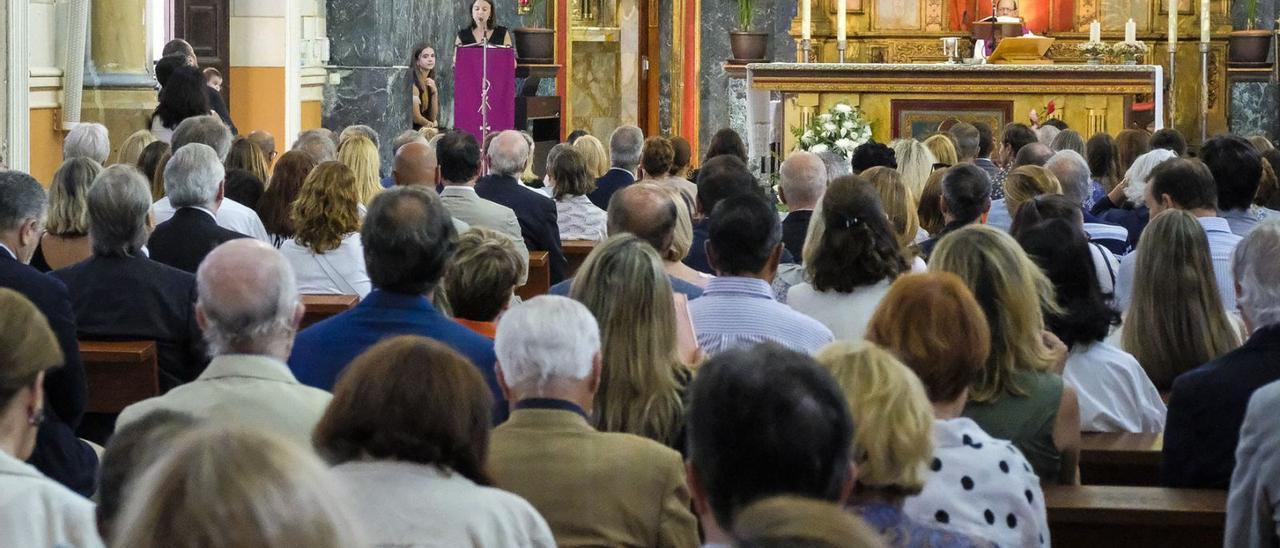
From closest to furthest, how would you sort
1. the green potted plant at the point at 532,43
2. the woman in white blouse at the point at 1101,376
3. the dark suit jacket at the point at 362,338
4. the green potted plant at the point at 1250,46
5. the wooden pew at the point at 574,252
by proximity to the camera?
the dark suit jacket at the point at 362,338 < the woman in white blouse at the point at 1101,376 < the wooden pew at the point at 574,252 < the green potted plant at the point at 532,43 < the green potted plant at the point at 1250,46

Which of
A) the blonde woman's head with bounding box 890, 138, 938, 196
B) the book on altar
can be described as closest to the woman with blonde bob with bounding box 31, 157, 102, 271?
the blonde woman's head with bounding box 890, 138, 938, 196

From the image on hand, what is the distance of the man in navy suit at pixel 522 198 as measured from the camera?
27.5 ft

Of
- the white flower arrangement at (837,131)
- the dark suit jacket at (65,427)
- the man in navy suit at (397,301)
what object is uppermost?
the white flower arrangement at (837,131)

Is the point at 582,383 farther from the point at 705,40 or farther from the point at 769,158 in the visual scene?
the point at 705,40

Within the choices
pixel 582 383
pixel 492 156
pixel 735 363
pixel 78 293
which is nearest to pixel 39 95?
pixel 492 156

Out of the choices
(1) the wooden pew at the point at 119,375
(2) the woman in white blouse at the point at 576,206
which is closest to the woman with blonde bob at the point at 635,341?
(1) the wooden pew at the point at 119,375

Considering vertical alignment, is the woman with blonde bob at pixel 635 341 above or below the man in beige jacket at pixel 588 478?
above

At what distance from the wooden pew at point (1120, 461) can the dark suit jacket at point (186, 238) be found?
3.08 metres

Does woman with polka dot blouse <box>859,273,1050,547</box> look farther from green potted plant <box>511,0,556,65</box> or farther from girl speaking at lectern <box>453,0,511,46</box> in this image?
green potted plant <box>511,0,556,65</box>

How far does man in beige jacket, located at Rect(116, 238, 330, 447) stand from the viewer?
360 cm

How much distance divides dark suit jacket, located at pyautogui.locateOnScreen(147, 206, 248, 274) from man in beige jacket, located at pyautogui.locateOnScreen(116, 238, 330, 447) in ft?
8.12

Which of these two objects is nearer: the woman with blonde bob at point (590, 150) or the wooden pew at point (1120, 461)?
the wooden pew at point (1120, 461)

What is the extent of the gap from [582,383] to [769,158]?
416 inches

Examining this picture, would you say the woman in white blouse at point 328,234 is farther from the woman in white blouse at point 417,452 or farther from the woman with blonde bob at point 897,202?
the woman in white blouse at point 417,452
